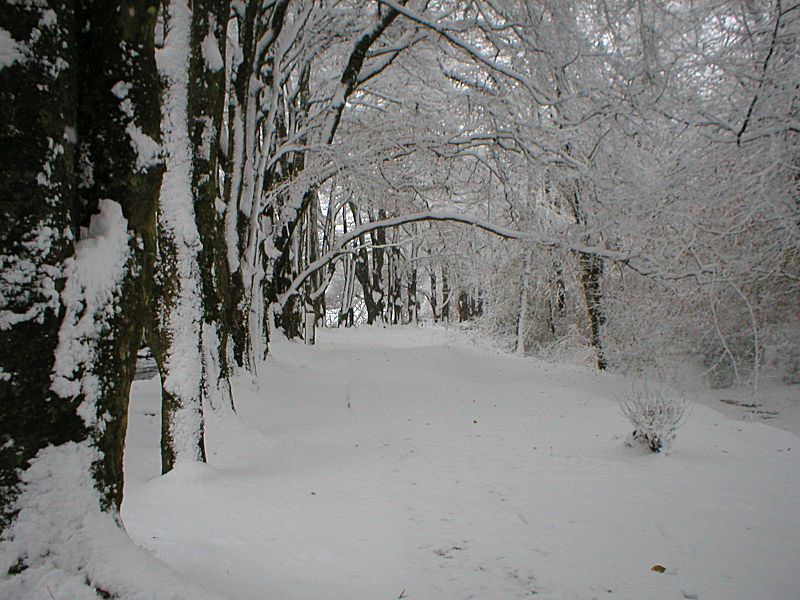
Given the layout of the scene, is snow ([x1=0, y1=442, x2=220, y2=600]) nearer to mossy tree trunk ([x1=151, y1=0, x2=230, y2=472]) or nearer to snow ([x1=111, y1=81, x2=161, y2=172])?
snow ([x1=111, y1=81, x2=161, y2=172])

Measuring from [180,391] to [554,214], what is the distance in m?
12.8

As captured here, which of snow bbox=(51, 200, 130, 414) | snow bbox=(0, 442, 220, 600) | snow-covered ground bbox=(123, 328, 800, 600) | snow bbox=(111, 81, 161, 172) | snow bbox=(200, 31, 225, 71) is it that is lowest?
snow-covered ground bbox=(123, 328, 800, 600)

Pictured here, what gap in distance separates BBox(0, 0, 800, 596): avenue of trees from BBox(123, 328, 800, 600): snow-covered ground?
79 cm

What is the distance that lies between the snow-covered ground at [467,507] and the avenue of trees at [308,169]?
0.79 metres

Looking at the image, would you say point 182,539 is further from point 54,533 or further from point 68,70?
point 68,70

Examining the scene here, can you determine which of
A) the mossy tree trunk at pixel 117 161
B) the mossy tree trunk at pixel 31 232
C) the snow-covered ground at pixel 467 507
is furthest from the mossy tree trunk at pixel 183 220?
the mossy tree trunk at pixel 31 232

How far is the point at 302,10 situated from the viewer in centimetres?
819

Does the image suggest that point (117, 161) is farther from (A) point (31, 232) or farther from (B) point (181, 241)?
(B) point (181, 241)

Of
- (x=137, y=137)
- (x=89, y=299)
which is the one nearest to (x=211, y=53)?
(x=137, y=137)

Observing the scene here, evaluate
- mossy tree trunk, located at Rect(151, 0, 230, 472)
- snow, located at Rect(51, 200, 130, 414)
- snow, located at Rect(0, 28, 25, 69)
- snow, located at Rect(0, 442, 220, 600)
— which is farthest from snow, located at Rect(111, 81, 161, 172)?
mossy tree trunk, located at Rect(151, 0, 230, 472)

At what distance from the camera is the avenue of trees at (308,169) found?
1704mm

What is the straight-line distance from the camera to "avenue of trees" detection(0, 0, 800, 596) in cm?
170

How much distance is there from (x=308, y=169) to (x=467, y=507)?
6.68 m

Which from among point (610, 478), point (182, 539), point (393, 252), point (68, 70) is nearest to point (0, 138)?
point (68, 70)
